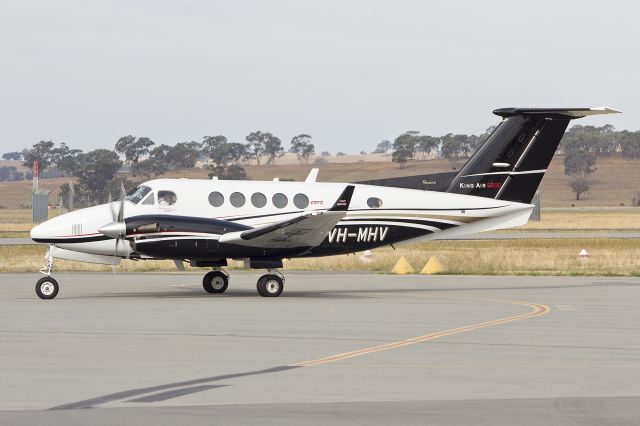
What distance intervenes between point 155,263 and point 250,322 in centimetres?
2180

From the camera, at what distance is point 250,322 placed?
19.6 metres

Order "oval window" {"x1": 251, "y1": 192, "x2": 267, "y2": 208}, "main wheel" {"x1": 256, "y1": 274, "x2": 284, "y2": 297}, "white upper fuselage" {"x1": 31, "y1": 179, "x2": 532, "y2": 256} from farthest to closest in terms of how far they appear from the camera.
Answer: "oval window" {"x1": 251, "y1": 192, "x2": 267, "y2": 208} → "main wheel" {"x1": 256, "y1": 274, "x2": 284, "y2": 297} → "white upper fuselage" {"x1": 31, "y1": 179, "x2": 532, "y2": 256}

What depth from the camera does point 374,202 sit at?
27703 mm

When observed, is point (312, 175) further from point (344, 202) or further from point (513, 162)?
point (513, 162)

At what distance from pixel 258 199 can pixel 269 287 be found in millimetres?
2460

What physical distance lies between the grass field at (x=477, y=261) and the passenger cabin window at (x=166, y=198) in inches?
485

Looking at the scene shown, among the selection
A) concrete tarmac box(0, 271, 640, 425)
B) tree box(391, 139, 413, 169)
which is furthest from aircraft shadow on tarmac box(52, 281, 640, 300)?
tree box(391, 139, 413, 169)

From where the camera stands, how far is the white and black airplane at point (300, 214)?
24.9 m

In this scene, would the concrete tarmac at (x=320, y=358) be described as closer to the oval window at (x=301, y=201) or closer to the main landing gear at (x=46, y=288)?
the main landing gear at (x=46, y=288)

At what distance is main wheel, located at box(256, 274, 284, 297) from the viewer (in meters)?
25.6

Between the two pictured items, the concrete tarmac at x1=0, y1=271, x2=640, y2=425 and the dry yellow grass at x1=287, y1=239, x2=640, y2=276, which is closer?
the concrete tarmac at x1=0, y1=271, x2=640, y2=425

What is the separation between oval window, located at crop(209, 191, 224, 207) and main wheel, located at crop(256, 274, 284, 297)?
7.47 ft

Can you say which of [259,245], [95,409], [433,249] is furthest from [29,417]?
[433,249]

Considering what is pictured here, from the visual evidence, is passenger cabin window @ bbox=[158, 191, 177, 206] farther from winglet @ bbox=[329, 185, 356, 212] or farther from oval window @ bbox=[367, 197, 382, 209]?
oval window @ bbox=[367, 197, 382, 209]
